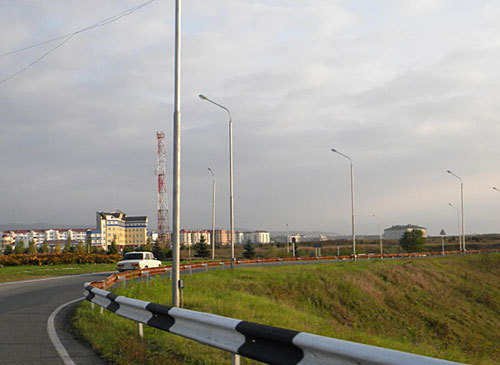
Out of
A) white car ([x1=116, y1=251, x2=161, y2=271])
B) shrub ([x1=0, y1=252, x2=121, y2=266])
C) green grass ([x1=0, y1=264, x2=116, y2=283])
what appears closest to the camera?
green grass ([x1=0, y1=264, x2=116, y2=283])

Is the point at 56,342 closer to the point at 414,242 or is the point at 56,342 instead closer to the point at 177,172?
the point at 177,172

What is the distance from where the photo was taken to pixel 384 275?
36.9 metres

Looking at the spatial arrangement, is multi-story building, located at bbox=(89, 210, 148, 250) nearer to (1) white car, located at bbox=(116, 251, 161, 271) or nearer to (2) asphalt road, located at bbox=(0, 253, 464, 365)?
(1) white car, located at bbox=(116, 251, 161, 271)

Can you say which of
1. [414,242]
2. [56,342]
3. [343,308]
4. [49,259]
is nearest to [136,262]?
[343,308]

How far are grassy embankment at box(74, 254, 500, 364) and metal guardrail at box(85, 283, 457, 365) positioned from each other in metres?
0.96

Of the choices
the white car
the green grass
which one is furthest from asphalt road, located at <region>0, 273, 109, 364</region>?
the green grass

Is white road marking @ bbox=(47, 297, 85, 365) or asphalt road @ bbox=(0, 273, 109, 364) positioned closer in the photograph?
white road marking @ bbox=(47, 297, 85, 365)

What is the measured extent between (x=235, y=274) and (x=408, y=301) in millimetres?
12385

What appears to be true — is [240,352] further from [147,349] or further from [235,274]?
[235,274]

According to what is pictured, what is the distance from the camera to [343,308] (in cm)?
2612

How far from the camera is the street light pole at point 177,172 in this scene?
12.7m

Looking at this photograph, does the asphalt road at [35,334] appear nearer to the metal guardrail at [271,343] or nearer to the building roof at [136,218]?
the metal guardrail at [271,343]

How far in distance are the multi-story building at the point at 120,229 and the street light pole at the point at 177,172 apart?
170034 mm

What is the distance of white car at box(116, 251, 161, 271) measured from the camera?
104 feet
